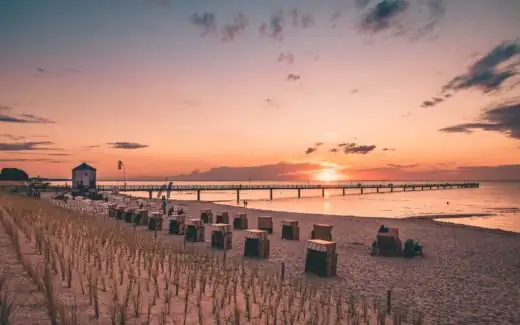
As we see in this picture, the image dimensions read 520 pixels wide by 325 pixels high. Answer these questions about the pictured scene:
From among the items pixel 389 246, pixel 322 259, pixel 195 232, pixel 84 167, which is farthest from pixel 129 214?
pixel 84 167

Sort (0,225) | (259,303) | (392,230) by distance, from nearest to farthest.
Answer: (259,303) < (0,225) < (392,230)

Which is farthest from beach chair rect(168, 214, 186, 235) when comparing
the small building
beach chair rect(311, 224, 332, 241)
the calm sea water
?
the small building

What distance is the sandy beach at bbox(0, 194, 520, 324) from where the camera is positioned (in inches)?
315

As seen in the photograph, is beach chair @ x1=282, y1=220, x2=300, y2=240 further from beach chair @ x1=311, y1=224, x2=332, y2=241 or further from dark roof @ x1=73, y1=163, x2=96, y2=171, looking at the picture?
dark roof @ x1=73, y1=163, x2=96, y2=171

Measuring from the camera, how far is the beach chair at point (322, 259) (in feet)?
33.8

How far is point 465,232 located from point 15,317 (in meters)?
23.8

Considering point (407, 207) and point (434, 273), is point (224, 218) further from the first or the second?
point (407, 207)

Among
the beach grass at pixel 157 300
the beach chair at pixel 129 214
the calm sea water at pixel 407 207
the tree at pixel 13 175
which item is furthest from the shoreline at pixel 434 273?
the tree at pixel 13 175

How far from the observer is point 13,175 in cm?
9375

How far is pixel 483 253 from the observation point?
1534cm

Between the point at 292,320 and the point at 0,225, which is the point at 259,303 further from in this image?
→ the point at 0,225

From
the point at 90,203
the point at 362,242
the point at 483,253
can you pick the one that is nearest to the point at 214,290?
the point at 362,242

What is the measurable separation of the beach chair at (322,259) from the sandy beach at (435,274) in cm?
27

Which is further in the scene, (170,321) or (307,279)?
(307,279)
